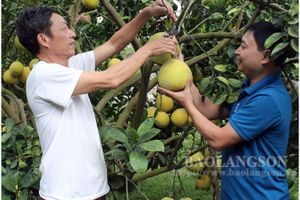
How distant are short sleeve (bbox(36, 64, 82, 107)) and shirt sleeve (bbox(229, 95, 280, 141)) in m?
0.53

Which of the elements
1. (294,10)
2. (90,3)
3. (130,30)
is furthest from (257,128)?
(90,3)

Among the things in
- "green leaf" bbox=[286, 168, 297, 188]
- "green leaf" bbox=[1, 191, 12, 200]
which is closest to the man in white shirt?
"green leaf" bbox=[1, 191, 12, 200]

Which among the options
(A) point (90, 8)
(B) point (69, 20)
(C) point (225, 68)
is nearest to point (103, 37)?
(A) point (90, 8)

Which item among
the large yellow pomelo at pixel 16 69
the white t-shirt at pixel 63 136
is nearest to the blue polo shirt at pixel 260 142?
the white t-shirt at pixel 63 136

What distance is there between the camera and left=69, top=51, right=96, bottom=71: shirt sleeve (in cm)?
195

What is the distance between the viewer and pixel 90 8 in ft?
8.71

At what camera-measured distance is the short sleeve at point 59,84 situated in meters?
1.63

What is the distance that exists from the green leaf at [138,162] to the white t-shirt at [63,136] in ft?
0.54

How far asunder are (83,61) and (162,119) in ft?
1.88

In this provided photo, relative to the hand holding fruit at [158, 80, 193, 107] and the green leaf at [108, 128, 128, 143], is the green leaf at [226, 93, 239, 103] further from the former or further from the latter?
the green leaf at [108, 128, 128, 143]

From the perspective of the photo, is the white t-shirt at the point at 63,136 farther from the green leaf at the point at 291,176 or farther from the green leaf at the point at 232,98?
the green leaf at the point at 291,176

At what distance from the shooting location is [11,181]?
67.5 inches

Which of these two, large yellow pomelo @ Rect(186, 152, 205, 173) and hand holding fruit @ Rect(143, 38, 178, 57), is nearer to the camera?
hand holding fruit @ Rect(143, 38, 178, 57)

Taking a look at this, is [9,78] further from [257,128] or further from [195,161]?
[257,128]
